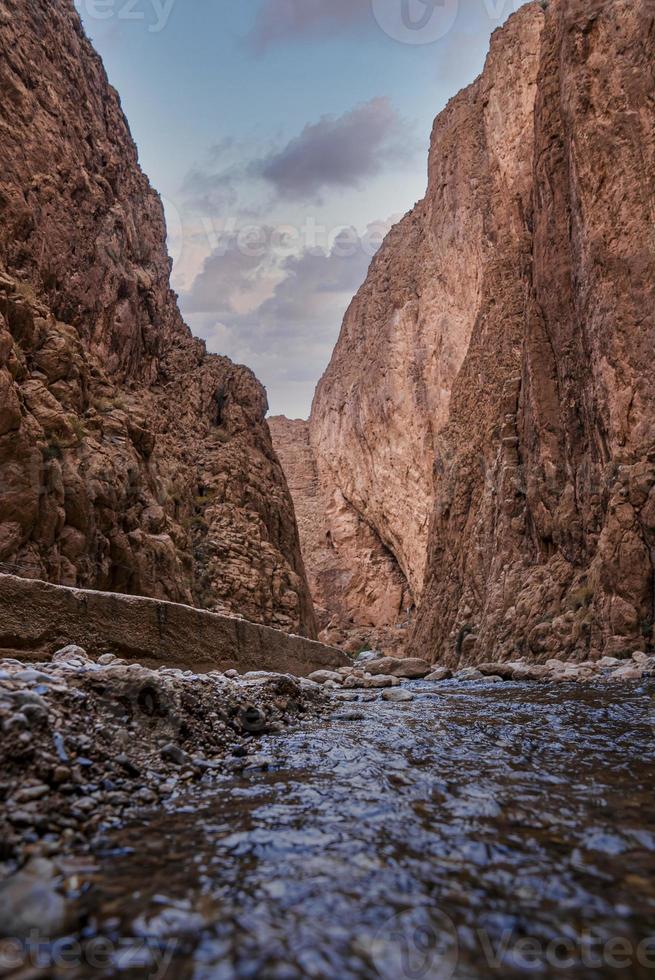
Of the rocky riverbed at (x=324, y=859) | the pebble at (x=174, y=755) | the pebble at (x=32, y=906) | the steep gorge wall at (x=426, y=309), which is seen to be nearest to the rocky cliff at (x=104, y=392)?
the pebble at (x=174, y=755)

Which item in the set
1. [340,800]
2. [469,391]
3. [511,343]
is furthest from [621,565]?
[469,391]

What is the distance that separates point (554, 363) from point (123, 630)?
18.8 metres

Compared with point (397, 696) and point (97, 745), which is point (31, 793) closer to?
point (97, 745)

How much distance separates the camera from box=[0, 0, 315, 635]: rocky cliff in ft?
38.7

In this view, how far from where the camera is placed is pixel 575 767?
10.9 feet

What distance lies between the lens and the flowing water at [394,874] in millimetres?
1464

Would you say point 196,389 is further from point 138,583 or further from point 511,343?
point 511,343

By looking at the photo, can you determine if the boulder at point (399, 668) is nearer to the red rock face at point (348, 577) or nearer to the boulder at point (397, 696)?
the boulder at point (397, 696)

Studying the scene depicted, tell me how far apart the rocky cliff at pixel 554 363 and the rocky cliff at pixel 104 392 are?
325 inches

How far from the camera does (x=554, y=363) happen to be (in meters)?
20.9

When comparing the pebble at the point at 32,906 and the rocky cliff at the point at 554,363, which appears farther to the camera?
the rocky cliff at the point at 554,363

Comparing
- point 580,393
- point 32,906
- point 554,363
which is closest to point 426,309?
point 554,363

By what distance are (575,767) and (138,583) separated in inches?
462

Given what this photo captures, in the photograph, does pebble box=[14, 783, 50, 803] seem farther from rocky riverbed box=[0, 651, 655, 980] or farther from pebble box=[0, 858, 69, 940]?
pebble box=[0, 858, 69, 940]
